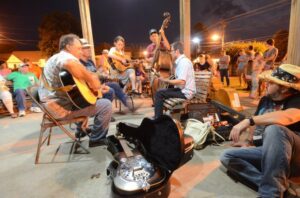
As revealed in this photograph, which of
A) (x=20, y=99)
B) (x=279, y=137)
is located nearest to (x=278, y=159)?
(x=279, y=137)

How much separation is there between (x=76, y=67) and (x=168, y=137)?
1.35 meters

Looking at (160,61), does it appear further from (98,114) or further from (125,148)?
(125,148)

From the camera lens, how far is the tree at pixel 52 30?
54.0 feet

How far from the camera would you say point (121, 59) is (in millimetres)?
4621

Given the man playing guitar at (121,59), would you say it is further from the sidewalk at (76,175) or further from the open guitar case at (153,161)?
the open guitar case at (153,161)

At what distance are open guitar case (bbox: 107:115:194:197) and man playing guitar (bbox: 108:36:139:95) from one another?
10.0 feet

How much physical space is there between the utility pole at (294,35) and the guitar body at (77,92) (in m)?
4.11

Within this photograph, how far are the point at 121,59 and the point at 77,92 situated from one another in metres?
2.54

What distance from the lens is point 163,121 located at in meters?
1.63

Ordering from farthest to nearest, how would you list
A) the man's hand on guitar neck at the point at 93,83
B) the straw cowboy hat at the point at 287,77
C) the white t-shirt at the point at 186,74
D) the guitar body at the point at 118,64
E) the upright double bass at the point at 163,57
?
the guitar body at the point at 118,64, the upright double bass at the point at 163,57, the white t-shirt at the point at 186,74, the man's hand on guitar neck at the point at 93,83, the straw cowboy hat at the point at 287,77

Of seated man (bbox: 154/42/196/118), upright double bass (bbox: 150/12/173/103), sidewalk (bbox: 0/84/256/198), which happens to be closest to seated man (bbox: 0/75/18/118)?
sidewalk (bbox: 0/84/256/198)

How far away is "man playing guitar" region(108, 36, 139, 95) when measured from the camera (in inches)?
178

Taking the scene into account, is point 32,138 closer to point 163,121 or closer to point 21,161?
point 21,161

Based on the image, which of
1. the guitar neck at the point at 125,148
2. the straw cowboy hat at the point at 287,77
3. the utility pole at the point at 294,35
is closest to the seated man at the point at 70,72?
the guitar neck at the point at 125,148
